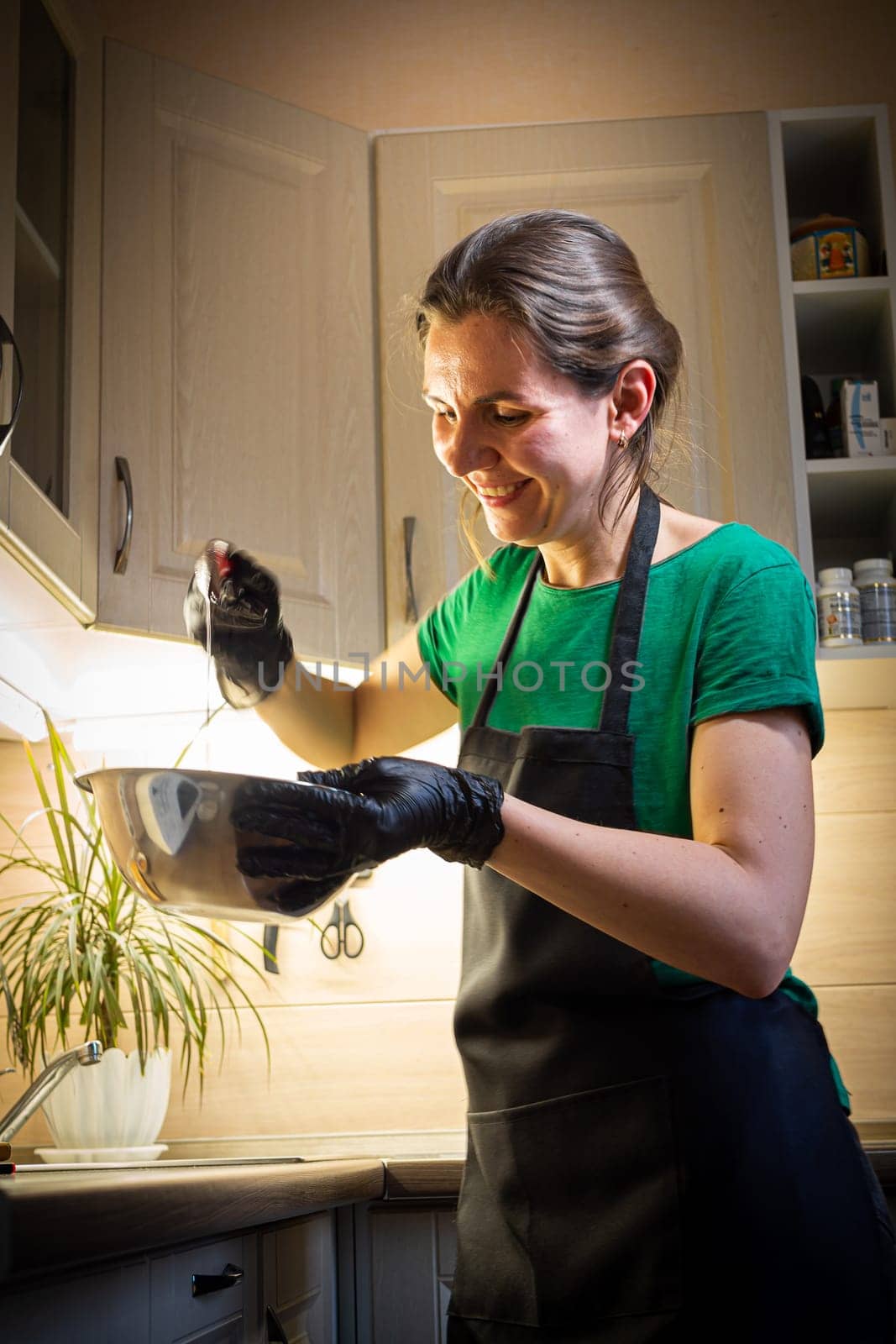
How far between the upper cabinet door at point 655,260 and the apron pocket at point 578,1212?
2.93ft

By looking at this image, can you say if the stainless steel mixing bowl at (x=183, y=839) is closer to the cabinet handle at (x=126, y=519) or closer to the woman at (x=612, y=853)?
the woman at (x=612, y=853)

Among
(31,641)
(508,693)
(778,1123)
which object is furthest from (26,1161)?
(778,1123)

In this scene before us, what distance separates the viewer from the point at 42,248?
1.60 metres

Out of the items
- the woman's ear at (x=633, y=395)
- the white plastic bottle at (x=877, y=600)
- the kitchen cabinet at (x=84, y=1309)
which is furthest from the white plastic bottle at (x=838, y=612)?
the kitchen cabinet at (x=84, y=1309)

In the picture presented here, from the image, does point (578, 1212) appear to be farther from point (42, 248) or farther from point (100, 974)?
point (42, 248)

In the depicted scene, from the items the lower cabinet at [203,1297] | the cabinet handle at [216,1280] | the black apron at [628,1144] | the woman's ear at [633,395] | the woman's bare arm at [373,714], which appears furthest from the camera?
the woman's bare arm at [373,714]

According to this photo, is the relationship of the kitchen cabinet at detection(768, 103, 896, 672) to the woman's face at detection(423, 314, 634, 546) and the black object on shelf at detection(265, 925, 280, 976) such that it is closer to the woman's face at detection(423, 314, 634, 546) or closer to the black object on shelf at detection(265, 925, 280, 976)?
the woman's face at detection(423, 314, 634, 546)

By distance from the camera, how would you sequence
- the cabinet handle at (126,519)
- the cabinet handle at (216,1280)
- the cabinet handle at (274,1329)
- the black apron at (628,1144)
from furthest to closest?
1. the cabinet handle at (126,519)
2. the cabinet handle at (274,1329)
3. the cabinet handle at (216,1280)
4. the black apron at (628,1144)

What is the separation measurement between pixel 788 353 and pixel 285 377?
73cm

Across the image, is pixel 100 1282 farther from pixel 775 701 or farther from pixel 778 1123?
pixel 775 701

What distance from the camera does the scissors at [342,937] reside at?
2.04 metres

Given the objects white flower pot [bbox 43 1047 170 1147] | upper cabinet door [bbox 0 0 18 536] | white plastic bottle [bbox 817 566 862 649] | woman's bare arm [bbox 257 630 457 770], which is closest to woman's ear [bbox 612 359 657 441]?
woman's bare arm [bbox 257 630 457 770]

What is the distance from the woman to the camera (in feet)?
2.91

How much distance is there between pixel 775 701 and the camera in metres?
0.95
